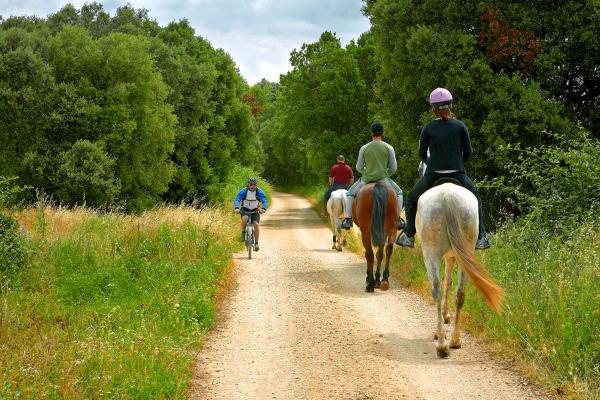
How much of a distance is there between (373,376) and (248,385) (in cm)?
136

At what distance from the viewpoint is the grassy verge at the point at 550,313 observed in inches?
215

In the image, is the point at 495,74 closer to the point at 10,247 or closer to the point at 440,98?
the point at 440,98

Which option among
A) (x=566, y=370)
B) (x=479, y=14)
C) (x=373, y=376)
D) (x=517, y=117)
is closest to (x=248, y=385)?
(x=373, y=376)

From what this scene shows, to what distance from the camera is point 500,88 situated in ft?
53.7

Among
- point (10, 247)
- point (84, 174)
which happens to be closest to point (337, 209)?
point (10, 247)

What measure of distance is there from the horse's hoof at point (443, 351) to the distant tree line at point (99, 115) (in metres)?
17.6

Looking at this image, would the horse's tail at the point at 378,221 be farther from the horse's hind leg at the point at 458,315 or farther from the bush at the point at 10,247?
the bush at the point at 10,247

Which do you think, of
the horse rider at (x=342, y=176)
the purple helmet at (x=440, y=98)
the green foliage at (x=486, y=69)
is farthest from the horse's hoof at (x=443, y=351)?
the horse rider at (x=342, y=176)

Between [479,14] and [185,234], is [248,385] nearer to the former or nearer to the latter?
[185,234]

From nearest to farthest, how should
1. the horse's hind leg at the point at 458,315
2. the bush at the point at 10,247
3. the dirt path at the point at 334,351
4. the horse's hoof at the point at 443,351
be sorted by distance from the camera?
the dirt path at the point at 334,351 → the horse's hoof at the point at 443,351 → the horse's hind leg at the point at 458,315 → the bush at the point at 10,247

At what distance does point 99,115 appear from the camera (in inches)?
1053

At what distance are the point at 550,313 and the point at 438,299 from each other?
1.28 m

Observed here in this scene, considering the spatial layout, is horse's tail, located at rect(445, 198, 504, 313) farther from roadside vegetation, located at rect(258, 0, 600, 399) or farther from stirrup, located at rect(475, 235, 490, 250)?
roadside vegetation, located at rect(258, 0, 600, 399)

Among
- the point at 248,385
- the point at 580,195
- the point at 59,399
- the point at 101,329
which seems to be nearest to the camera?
the point at 59,399
